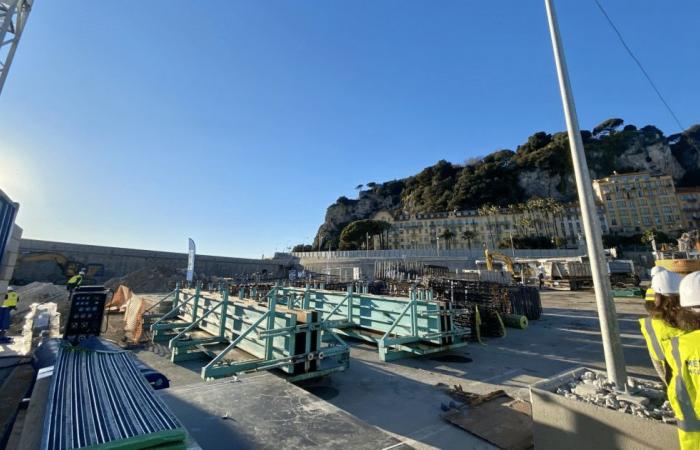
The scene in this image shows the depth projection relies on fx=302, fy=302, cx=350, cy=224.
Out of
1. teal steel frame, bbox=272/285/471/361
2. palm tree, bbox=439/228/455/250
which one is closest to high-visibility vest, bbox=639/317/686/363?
teal steel frame, bbox=272/285/471/361

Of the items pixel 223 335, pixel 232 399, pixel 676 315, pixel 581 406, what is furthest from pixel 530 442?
pixel 223 335

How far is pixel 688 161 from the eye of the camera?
96188 mm

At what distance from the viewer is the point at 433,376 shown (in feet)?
19.6

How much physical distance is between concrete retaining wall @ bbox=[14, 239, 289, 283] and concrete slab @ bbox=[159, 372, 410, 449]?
111 feet

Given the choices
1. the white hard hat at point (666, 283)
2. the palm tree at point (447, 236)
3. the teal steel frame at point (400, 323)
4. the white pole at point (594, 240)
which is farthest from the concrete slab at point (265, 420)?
the palm tree at point (447, 236)

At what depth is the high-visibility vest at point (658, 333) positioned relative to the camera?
7.47 feet

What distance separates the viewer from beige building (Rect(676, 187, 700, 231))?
2945 inches

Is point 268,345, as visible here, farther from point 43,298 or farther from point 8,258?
point 43,298

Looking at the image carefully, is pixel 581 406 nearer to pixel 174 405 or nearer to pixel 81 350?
pixel 174 405

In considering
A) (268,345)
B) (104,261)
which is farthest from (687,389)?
(104,261)

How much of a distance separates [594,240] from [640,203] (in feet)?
337

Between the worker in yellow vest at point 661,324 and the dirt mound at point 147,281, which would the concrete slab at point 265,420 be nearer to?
the worker in yellow vest at point 661,324

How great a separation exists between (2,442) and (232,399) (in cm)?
239

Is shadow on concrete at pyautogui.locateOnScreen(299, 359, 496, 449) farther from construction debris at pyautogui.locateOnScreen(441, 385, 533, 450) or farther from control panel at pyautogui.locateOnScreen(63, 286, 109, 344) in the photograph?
control panel at pyautogui.locateOnScreen(63, 286, 109, 344)
